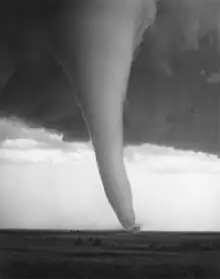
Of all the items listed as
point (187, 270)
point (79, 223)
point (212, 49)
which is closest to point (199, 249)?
point (187, 270)

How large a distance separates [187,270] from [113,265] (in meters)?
0.26

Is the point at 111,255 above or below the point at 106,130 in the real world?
below

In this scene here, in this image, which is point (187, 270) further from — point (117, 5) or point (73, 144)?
point (117, 5)

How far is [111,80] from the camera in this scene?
1.77m

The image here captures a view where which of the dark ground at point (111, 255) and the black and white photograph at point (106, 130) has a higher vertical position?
the black and white photograph at point (106, 130)

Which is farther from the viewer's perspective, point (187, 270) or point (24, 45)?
point (24, 45)

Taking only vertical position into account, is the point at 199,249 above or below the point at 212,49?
below

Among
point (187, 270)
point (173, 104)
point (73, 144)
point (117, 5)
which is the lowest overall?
point (187, 270)

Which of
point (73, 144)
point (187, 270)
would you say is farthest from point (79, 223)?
point (187, 270)

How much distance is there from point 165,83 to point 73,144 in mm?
406

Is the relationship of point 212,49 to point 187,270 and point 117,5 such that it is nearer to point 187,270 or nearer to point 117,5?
point 117,5

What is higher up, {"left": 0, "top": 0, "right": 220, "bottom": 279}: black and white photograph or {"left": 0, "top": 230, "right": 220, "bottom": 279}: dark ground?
{"left": 0, "top": 0, "right": 220, "bottom": 279}: black and white photograph

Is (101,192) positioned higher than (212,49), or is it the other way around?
(212,49)

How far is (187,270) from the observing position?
1675 millimetres
